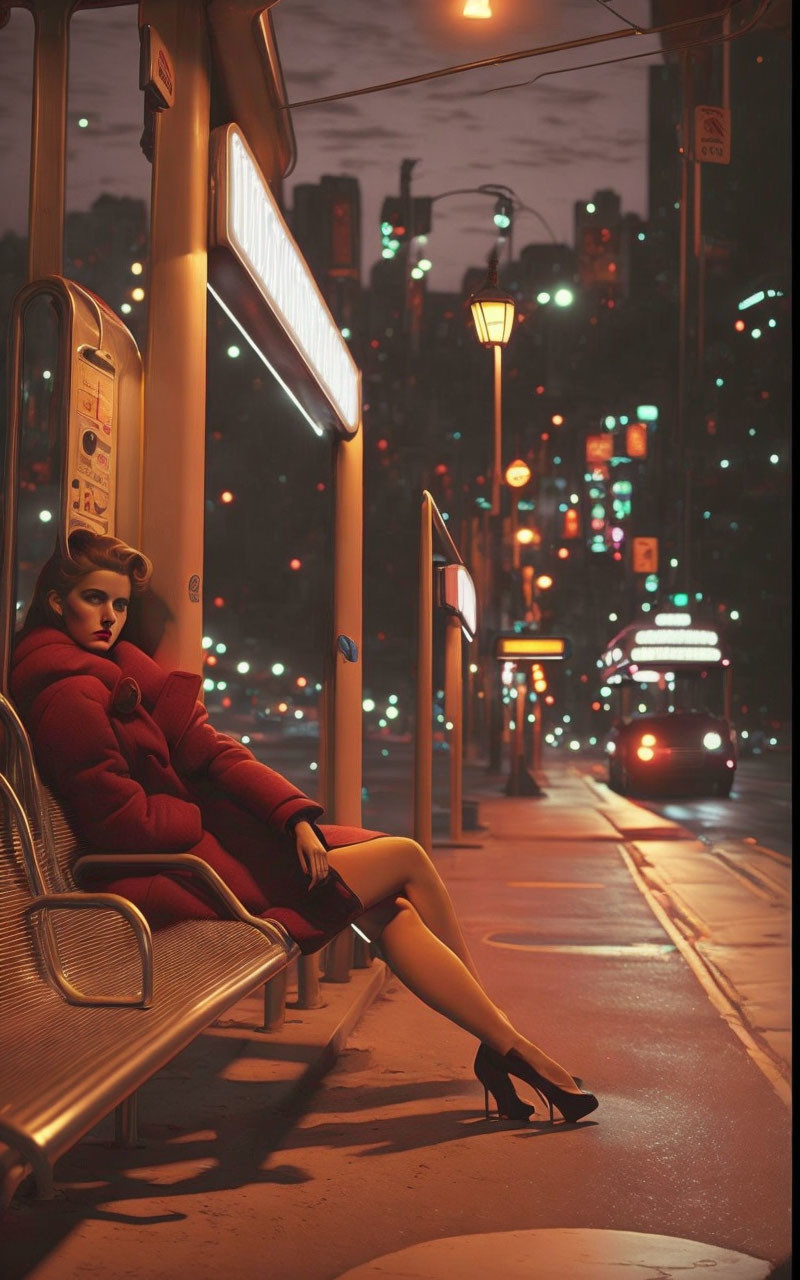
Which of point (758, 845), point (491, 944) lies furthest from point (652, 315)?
point (491, 944)

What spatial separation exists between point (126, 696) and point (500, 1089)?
1.86 metres

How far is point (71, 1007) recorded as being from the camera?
3883 mm

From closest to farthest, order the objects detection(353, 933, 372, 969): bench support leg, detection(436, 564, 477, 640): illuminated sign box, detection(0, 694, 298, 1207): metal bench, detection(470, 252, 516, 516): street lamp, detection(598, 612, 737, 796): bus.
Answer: detection(0, 694, 298, 1207): metal bench < detection(353, 933, 372, 969): bench support leg < detection(436, 564, 477, 640): illuminated sign box < detection(470, 252, 516, 516): street lamp < detection(598, 612, 737, 796): bus

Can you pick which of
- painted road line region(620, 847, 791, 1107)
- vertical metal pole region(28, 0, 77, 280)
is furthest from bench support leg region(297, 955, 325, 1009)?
vertical metal pole region(28, 0, 77, 280)

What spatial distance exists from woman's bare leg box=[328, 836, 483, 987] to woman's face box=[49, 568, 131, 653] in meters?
1.04

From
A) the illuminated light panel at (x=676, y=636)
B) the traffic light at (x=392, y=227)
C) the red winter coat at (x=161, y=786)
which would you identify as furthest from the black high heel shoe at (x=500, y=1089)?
the illuminated light panel at (x=676, y=636)

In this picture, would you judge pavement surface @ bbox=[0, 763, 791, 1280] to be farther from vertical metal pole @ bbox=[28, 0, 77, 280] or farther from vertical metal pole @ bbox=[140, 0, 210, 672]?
vertical metal pole @ bbox=[28, 0, 77, 280]

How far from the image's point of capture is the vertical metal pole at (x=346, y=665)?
801 cm

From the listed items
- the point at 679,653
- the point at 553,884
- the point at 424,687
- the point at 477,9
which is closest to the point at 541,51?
the point at 477,9

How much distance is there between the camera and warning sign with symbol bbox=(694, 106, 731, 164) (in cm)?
1738

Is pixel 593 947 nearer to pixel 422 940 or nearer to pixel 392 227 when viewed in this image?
pixel 422 940

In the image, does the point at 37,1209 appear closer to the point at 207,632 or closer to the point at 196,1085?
the point at 196,1085

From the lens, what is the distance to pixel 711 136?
686 inches

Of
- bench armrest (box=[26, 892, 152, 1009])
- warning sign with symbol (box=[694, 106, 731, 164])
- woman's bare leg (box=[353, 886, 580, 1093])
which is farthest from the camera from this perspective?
warning sign with symbol (box=[694, 106, 731, 164])
